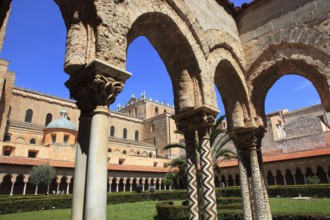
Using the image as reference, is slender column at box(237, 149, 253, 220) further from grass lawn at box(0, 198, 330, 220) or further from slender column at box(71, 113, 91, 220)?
grass lawn at box(0, 198, 330, 220)

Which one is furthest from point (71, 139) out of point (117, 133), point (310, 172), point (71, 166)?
point (310, 172)

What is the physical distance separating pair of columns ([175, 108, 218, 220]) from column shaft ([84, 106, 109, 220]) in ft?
7.17

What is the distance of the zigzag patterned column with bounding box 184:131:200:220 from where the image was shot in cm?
442

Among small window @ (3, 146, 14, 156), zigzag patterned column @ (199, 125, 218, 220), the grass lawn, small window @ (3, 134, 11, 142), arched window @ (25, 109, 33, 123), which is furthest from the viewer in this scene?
arched window @ (25, 109, 33, 123)

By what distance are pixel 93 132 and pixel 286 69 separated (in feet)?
17.1

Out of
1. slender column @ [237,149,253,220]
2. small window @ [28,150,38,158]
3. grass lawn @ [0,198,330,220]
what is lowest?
grass lawn @ [0,198,330,220]

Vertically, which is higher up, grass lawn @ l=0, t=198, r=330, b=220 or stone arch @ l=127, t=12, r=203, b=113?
stone arch @ l=127, t=12, r=203, b=113

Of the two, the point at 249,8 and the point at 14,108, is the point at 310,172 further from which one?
the point at 14,108

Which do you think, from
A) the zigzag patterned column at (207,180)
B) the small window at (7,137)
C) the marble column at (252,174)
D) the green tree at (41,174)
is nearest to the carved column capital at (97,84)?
the zigzag patterned column at (207,180)

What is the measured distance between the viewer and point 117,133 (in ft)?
135

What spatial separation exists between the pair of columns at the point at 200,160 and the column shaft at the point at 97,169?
7.17 ft

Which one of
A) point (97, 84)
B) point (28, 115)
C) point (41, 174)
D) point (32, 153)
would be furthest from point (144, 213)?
point (28, 115)

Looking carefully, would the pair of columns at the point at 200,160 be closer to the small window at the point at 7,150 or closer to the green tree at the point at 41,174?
the green tree at the point at 41,174

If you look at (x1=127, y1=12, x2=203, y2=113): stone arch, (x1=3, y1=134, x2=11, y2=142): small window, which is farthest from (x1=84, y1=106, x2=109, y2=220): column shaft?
(x1=3, y1=134, x2=11, y2=142): small window
